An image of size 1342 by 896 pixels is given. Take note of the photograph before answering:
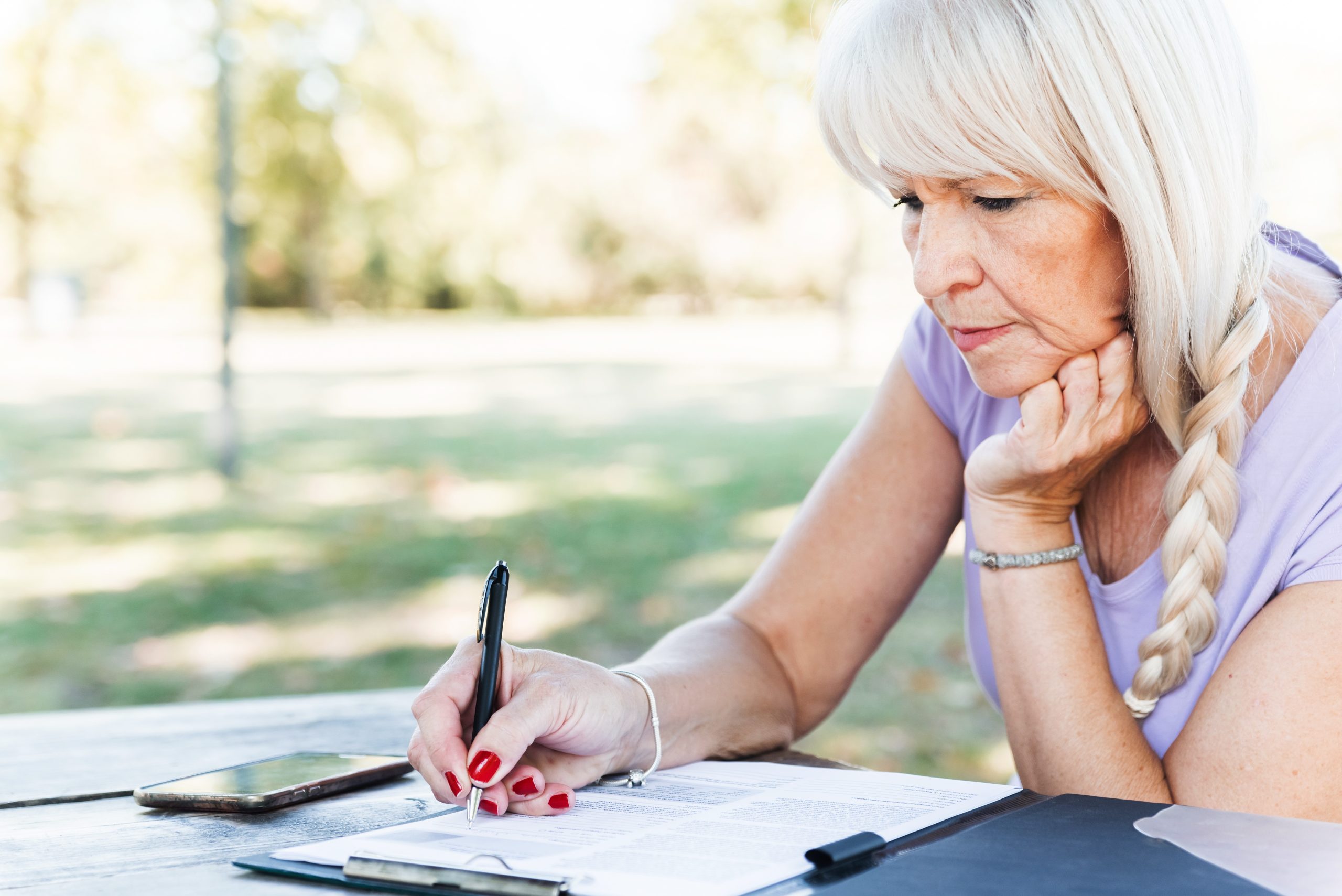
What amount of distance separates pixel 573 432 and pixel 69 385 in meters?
7.14

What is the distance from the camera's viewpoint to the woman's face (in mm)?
1368

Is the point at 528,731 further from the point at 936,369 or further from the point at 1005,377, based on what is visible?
the point at 936,369

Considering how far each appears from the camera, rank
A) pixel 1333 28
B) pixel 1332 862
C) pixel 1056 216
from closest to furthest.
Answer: pixel 1332 862 < pixel 1056 216 < pixel 1333 28

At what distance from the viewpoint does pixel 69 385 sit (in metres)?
14.5

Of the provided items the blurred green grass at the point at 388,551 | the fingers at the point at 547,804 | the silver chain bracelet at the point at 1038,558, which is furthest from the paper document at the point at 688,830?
the blurred green grass at the point at 388,551

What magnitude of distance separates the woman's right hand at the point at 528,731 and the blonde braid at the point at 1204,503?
59 centimetres

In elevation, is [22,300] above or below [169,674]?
above

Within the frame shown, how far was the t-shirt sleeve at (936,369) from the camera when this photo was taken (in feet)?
5.78

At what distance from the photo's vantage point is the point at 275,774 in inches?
51.8

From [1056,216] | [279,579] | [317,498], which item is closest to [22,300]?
[317,498]

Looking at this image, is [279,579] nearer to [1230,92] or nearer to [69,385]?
[1230,92]

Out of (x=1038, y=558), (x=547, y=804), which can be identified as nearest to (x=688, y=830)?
(x=547, y=804)

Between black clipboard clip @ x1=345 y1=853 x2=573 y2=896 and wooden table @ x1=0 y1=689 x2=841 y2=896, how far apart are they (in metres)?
0.03

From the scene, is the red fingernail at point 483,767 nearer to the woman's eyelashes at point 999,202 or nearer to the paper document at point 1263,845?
the paper document at point 1263,845
